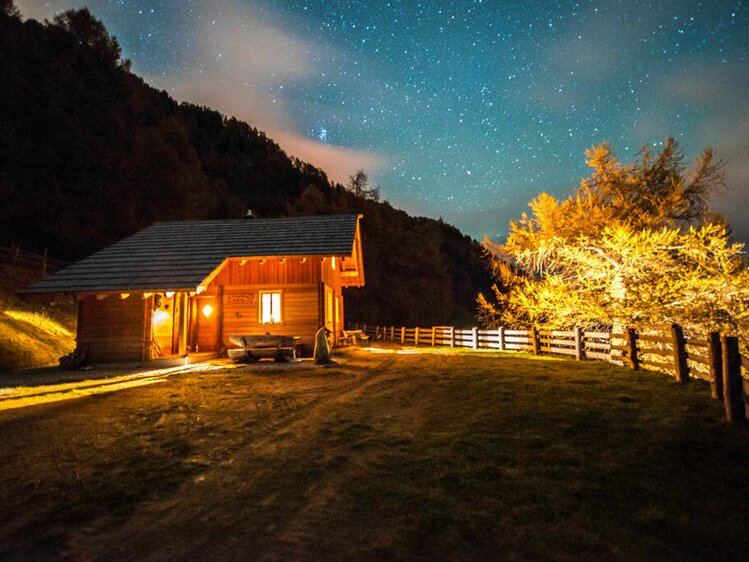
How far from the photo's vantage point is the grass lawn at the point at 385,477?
368cm

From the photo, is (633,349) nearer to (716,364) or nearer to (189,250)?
(716,364)

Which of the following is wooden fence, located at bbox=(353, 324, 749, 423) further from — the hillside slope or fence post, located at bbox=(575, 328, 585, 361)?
the hillside slope

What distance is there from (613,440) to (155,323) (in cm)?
1713

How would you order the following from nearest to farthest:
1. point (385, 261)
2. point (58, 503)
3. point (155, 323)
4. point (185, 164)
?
point (58, 503), point (155, 323), point (185, 164), point (385, 261)

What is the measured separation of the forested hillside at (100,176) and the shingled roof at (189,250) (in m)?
14.1

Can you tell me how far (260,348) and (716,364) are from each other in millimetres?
13237

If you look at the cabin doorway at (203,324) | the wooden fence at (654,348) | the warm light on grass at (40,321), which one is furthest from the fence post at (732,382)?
the warm light on grass at (40,321)

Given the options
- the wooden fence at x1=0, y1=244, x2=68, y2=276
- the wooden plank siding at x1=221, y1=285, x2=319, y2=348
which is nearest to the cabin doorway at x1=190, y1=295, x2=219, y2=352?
the wooden plank siding at x1=221, y1=285, x2=319, y2=348

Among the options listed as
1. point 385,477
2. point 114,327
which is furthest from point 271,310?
point 385,477

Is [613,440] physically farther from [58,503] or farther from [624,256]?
[624,256]

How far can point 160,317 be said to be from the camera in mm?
17672

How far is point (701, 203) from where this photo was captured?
16.8m

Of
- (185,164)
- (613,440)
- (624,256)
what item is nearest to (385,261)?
(185,164)

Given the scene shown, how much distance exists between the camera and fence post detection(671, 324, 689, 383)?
923 centimetres
